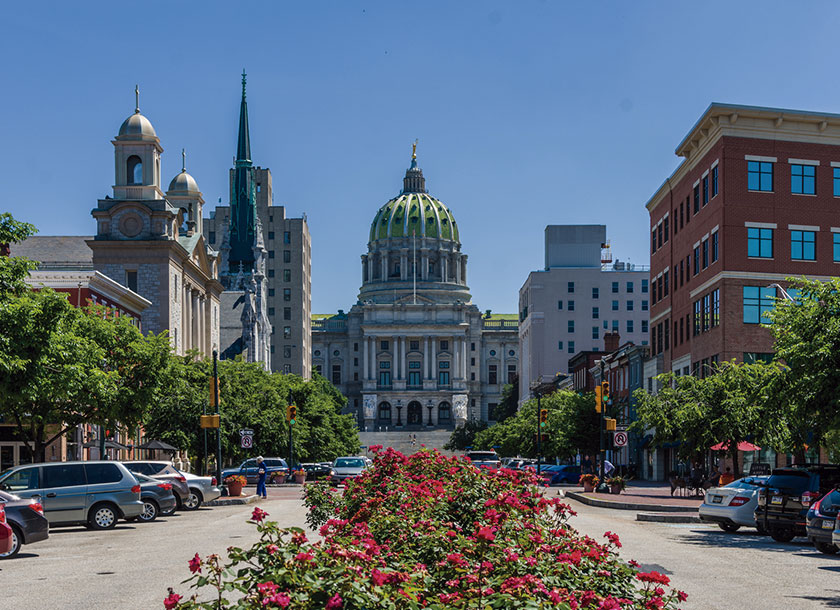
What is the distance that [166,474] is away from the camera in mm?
36625

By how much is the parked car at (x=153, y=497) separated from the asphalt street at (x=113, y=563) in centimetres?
62

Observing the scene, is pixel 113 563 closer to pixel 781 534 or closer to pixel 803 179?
pixel 781 534

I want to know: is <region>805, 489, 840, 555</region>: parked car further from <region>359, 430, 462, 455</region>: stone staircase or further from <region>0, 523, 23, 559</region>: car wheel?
<region>359, 430, 462, 455</region>: stone staircase

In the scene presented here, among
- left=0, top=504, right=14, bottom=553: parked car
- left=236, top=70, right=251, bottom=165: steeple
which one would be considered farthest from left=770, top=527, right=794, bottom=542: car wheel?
left=236, top=70, right=251, bottom=165: steeple

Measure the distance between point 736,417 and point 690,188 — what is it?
79.3ft

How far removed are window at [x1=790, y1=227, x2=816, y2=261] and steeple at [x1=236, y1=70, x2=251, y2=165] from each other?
132 m

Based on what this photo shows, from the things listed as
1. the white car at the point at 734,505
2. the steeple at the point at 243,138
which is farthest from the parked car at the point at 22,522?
the steeple at the point at 243,138

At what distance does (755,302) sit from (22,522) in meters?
41.1

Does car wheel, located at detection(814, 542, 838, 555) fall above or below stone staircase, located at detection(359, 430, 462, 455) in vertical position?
above

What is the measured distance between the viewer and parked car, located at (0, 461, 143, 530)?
2766 cm

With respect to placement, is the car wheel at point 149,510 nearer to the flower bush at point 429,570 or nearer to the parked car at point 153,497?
the parked car at point 153,497

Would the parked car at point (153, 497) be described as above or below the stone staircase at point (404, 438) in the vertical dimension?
above

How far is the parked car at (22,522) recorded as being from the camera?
2166 cm

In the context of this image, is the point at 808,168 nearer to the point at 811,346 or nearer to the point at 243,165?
the point at 811,346
